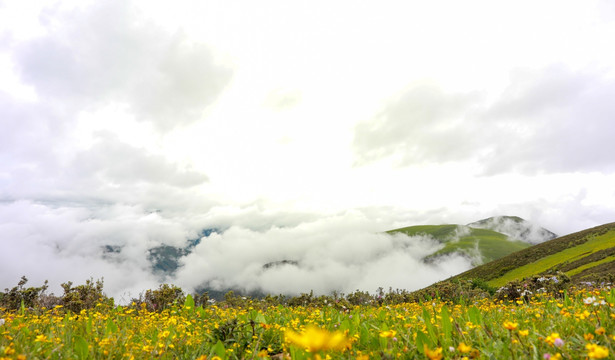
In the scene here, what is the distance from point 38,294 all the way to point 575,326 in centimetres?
1498

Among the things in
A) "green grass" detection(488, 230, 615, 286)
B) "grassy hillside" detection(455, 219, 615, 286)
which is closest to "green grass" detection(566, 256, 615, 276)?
"grassy hillside" detection(455, 219, 615, 286)

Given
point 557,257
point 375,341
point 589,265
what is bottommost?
point 557,257

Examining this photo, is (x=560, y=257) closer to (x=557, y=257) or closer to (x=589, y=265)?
(x=557, y=257)

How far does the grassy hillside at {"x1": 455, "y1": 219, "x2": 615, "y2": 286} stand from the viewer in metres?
69.6

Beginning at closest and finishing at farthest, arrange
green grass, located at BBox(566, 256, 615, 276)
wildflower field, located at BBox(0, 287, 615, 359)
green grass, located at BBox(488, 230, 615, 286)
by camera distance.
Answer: wildflower field, located at BBox(0, 287, 615, 359)
green grass, located at BBox(566, 256, 615, 276)
green grass, located at BBox(488, 230, 615, 286)

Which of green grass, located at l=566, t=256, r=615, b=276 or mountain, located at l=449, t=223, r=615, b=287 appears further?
mountain, located at l=449, t=223, r=615, b=287

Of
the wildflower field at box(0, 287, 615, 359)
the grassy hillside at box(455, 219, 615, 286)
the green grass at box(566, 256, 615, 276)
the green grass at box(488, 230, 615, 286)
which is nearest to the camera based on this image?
the wildflower field at box(0, 287, 615, 359)

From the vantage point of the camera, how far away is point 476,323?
4.74 m

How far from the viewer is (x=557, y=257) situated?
8506 centimetres

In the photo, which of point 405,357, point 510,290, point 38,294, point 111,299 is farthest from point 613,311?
point 38,294

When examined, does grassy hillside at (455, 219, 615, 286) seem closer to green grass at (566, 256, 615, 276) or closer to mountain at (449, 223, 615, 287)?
mountain at (449, 223, 615, 287)

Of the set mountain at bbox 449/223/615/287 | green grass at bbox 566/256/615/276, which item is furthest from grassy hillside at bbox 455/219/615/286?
green grass at bbox 566/256/615/276

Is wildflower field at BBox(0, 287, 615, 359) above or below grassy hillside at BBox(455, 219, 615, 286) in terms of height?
above

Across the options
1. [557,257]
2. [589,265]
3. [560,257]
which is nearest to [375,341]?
[589,265]
